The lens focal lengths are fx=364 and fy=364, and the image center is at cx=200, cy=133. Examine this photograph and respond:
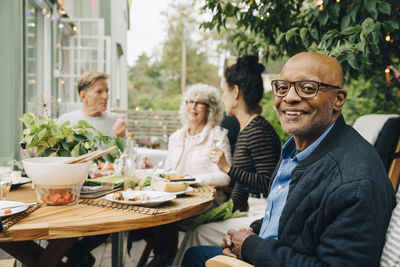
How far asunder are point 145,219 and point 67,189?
37 cm

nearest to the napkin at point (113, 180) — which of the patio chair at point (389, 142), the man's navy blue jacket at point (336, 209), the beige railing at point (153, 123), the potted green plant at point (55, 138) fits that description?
the potted green plant at point (55, 138)

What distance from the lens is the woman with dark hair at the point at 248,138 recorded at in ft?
7.15

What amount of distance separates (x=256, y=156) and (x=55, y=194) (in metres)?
1.21

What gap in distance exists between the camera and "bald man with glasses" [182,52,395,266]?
0.89 metres

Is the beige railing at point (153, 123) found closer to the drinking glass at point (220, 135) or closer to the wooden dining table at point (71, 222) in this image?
the drinking glass at point (220, 135)

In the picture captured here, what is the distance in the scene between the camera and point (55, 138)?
1.74 metres

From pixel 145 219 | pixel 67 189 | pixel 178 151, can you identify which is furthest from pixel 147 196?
pixel 178 151

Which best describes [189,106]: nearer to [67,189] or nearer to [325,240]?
[67,189]

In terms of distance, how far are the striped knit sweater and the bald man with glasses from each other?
843 millimetres

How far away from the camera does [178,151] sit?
2.85 meters

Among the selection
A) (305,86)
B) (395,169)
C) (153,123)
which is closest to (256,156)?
(395,169)

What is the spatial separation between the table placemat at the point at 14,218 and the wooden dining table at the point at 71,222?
0.01 meters

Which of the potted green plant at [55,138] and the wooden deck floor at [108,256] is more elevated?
the potted green plant at [55,138]

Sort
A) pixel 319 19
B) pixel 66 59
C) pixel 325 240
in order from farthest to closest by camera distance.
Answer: pixel 66 59 < pixel 319 19 < pixel 325 240
